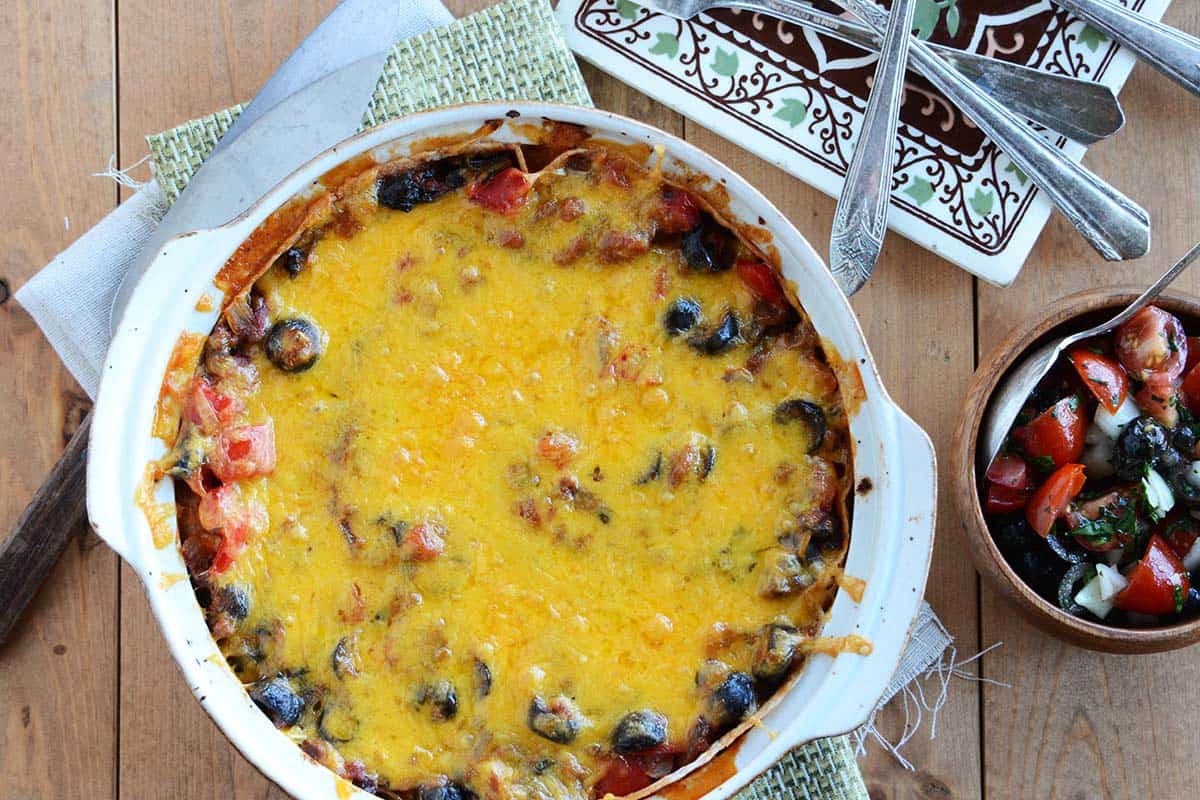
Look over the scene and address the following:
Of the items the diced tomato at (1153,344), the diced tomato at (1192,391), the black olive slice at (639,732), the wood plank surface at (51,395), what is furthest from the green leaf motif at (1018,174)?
the wood plank surface at (51,395)

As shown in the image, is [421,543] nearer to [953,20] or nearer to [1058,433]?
[1058,433]

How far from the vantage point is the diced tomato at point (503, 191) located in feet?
6.71

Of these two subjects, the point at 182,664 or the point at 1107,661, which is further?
the point at 1107,661

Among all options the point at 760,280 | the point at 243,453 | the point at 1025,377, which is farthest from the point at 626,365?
the point at 1025,377

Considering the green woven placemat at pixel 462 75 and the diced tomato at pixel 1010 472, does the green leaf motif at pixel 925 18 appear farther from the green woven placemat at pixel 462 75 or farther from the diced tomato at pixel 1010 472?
the diced tomato at pixel 1010 472

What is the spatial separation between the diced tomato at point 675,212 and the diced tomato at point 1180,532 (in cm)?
112

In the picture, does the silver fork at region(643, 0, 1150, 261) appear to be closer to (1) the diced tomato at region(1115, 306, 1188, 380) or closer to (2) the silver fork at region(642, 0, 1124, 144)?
(2) the silver fork at region(642, 0, 1124, 144)

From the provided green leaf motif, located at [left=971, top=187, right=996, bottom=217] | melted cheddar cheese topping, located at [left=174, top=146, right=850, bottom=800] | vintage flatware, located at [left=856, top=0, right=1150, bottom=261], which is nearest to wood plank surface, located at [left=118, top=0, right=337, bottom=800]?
melted cheddar cheese topping, located at [left=174, top=146, right=850, bottom=800]

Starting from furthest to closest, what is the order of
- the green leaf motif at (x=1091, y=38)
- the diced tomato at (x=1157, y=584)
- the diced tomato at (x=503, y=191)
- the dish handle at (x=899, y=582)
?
the green leaf motif at (x=1091, y=38), the diced tomato at (x=1157, y=584), the diced tomato at (x=503, y=191), the dish handle at (x=899, y=582)

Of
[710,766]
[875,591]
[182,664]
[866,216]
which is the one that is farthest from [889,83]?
[182,664]

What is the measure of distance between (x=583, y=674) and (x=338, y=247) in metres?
0.89

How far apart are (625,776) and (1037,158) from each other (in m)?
1.50

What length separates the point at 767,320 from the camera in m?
2.07

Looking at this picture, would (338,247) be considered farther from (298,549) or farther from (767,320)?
(767,320)
